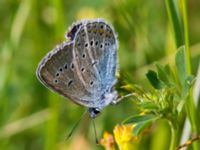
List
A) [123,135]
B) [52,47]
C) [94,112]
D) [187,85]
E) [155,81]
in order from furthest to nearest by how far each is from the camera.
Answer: [52,47] < [94,112] < [123,135] < [155,81] < [187,85]

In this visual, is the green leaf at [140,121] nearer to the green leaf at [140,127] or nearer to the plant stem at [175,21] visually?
the green leaf at [140,127]

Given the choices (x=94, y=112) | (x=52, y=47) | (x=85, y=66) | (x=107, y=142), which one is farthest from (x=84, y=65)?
(x=52, y=47)

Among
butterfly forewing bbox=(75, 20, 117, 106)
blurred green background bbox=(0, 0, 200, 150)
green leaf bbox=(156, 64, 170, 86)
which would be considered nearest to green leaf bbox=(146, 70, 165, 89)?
green leaf bbox=(156, 64, 170, 86)

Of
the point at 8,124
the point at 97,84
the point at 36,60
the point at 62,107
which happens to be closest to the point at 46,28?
the point at 36,60

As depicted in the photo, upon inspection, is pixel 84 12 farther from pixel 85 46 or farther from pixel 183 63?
pixel 183 63

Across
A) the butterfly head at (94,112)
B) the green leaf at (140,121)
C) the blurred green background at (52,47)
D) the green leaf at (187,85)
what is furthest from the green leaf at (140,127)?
the blurred green background at (52,47)

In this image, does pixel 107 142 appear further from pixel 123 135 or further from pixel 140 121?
pixel 140 121
